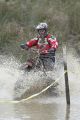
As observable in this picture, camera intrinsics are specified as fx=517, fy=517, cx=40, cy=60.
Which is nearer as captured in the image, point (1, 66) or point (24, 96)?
point (24, 96)

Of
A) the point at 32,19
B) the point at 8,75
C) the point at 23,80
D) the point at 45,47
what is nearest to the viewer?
the point at 23,80

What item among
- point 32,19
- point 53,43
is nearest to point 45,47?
point 53,43

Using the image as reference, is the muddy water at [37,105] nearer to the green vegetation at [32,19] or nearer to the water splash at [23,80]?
the water splash at [23,80]

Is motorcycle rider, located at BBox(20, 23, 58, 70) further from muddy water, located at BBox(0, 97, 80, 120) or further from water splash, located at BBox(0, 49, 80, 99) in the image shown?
muddy water, located at BBox(0, 97, 80, 120)

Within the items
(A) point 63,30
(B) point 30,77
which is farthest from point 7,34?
(B) point 30,77

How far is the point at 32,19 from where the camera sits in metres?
22.4

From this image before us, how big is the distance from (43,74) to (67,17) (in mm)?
9465

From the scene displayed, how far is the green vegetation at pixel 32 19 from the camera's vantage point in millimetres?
19467

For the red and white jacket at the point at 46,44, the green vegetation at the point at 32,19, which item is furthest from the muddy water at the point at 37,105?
the green vegetation at the point at 32,19

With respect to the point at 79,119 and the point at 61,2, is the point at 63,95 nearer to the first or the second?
the point at 79,119

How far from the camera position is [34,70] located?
512 inches

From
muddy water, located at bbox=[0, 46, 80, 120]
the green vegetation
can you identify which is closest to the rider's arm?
muddy water, located at bbox=[0, 46, 80, 120]

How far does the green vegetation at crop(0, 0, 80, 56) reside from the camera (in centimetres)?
1947

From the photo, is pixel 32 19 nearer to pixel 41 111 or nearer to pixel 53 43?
pixel 53 43
